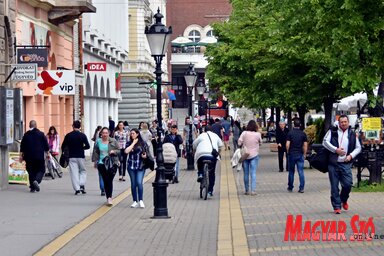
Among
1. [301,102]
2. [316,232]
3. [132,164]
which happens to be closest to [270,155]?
[301,102]

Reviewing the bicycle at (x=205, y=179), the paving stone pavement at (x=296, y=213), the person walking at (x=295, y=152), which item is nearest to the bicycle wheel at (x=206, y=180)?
the bicycle at (x=205, y=179)

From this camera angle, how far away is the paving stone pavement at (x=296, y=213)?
12.9 meters

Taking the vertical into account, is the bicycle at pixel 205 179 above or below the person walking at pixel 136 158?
below

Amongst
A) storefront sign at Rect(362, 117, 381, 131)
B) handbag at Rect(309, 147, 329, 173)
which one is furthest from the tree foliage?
storefront sign at Rect(362, 117, 381, 131)

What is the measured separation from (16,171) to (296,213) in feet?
35.0

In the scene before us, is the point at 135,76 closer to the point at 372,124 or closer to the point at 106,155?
the point at 372,124

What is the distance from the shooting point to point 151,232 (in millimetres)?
15992

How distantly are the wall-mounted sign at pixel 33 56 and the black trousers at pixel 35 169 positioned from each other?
131 inches

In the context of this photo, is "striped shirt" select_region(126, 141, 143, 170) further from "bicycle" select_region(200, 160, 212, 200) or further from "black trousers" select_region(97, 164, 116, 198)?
"bicycle" select_region(200, 160, 212, 200)

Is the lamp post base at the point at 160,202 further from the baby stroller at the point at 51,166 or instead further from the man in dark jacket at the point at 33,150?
the baby stroller at the point at 51,166

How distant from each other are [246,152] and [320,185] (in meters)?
3.19

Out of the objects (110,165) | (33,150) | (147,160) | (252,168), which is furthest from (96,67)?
(147,160)

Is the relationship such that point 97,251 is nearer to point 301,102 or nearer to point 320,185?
point 320,185

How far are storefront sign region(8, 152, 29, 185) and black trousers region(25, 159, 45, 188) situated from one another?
4.21 feet
